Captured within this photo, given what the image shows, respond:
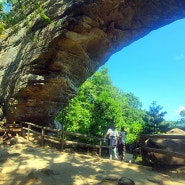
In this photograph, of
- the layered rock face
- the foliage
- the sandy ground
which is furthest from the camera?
the foliage

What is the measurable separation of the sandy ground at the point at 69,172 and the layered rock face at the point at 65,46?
6301 millimetres

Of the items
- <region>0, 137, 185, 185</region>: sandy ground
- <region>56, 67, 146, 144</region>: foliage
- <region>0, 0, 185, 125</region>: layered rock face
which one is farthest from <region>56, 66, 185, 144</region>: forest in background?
<region>0, 137, 185, 185</region>: sandy ground

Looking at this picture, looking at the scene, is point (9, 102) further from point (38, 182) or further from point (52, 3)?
point (38, 182)

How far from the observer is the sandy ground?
749 centimetres

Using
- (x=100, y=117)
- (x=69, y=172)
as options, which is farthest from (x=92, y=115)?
A: (x=69, y=172)

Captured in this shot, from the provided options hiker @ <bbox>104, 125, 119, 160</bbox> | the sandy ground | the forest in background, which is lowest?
the sandy ground

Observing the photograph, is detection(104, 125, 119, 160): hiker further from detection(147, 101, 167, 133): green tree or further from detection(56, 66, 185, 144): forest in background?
detection(147, 101, 167, 133): green tree

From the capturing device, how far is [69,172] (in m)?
8.43

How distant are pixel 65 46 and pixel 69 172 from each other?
8.73 m

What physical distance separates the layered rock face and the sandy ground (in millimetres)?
6301

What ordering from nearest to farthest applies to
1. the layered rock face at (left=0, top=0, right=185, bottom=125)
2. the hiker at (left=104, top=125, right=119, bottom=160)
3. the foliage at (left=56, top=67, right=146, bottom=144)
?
the hiker at (left=104, top=125, right=119, bottom=160) < the layered rock face at (left=0, top=0, right=185, bottom=125) < the foliage at (left=56, top=67, right=146, bottom=144)

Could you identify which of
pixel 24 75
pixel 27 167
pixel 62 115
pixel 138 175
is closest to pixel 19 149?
pixel 27 167

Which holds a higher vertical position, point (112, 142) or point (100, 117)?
point (100, 117)

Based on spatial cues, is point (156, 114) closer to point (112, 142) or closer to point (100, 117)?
point (100, 117)
